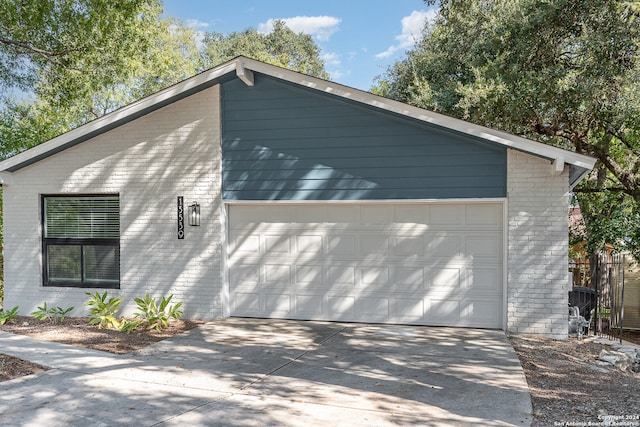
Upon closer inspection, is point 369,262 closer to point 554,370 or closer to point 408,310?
point 408,310

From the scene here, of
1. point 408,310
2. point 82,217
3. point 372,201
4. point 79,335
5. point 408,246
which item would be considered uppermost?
point 372,201

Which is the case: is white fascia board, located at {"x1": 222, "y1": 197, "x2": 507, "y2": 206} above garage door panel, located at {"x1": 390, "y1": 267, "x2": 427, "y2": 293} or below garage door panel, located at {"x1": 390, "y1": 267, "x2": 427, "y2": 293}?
above

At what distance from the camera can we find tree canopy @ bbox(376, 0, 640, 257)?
390 inches

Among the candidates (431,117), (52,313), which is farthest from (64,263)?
(431,117)

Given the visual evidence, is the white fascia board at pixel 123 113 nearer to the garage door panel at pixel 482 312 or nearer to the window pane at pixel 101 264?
the window pane at pixel 101 264

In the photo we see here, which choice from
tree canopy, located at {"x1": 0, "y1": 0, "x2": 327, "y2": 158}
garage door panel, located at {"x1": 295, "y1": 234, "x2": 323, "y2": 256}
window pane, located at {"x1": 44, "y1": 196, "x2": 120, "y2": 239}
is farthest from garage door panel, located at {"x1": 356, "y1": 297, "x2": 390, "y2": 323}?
tree canopy, located at {"x1": 0, "y1": 0, "x2": 327, "y2": 158}

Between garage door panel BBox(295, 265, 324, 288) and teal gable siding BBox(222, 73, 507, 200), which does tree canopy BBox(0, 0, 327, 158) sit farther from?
garage door panel BBox(295, 265, 324, 288)

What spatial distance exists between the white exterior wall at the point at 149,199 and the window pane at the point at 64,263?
191mm

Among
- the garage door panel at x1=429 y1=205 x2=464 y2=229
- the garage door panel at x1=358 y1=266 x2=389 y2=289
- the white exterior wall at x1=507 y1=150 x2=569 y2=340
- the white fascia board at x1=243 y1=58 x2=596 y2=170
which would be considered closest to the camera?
the white fascia board at x1=243 y1=58 x2=596 y2=170

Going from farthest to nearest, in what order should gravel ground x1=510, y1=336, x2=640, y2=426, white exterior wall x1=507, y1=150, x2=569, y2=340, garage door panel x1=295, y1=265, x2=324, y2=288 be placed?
1. garage door panel x1=295, y1=265, x2=324, y2=288
2. white exterior wall x1=507, y1=150, x2=569, y2=340
3. gravel ground x1=510, y1=336, x2=640, y2=426

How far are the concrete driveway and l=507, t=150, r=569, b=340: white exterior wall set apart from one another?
657mm

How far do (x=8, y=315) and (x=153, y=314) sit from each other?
9.36 feet

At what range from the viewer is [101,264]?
939 centimetres

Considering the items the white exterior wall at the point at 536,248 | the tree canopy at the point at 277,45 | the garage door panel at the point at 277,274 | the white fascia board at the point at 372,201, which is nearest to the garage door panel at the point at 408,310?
the white exterior wall at the point at 536,248
